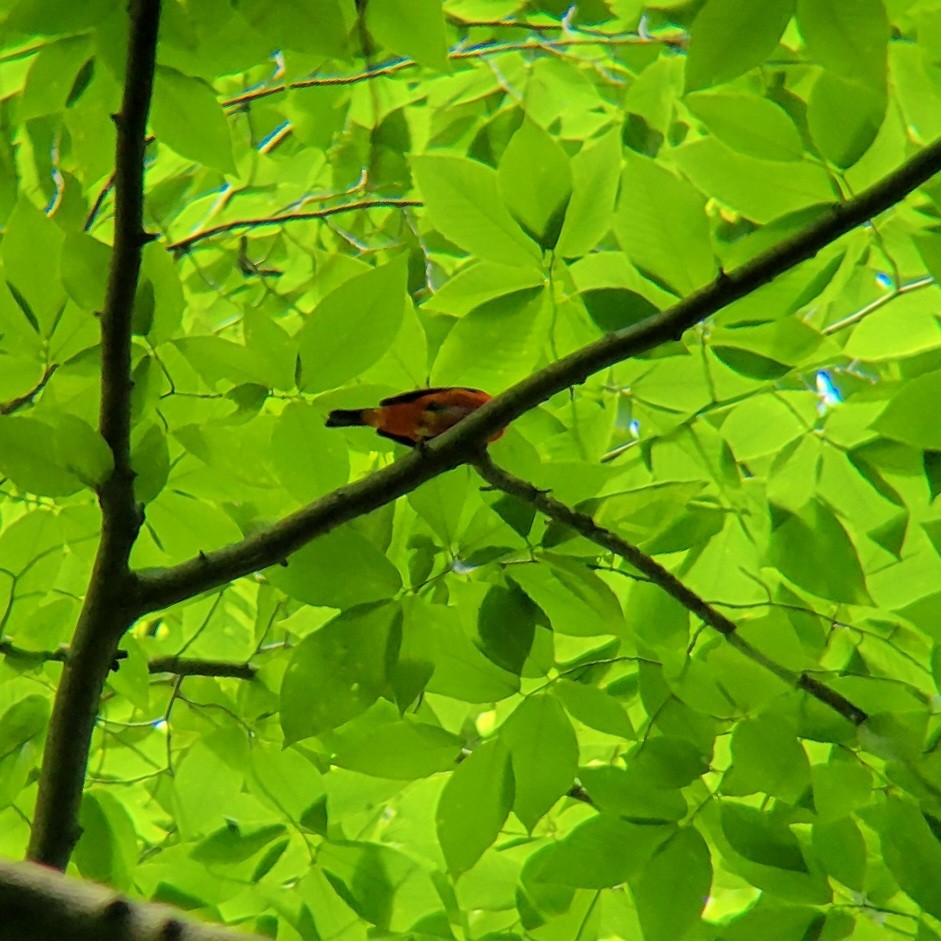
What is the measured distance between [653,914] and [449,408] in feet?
2.56

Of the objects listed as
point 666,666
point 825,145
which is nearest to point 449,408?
point 666,666

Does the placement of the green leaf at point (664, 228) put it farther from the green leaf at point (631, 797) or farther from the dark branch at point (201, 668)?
the dark branch at point (201, 668)

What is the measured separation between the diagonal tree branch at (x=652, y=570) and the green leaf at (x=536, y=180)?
357mm

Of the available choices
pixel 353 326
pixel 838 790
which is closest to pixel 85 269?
pixel 353 326

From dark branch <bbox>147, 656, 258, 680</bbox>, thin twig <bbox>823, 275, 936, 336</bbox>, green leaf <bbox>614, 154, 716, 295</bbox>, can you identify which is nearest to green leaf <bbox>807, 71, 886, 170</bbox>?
green leaf <bbox>614, 154, 716, 295</bbox>

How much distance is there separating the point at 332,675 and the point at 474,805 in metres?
0.27

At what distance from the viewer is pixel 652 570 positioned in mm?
1350

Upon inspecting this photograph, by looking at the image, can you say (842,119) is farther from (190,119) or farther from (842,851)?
(842,851)

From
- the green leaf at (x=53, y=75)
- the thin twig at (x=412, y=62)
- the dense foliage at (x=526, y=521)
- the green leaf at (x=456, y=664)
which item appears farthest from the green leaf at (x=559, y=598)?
the thin twig at (x=412, y=62)

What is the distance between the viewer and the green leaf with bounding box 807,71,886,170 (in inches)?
50.3

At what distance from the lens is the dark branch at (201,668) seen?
1.79 m

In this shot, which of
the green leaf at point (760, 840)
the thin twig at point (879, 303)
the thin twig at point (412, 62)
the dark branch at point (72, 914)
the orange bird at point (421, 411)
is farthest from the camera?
the thin twig at point (412, 62)

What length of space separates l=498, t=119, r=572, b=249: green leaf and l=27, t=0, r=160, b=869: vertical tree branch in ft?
1.60

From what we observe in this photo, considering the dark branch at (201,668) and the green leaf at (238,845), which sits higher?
the dark branch at (201,668)
